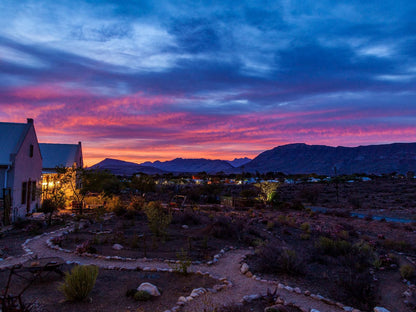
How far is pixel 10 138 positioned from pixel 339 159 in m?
127

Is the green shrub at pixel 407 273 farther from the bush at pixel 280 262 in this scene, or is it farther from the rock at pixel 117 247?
the rock at pixel 117 247

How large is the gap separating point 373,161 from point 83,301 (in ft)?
424

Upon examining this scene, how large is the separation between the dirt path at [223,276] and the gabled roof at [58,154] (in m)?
16.7

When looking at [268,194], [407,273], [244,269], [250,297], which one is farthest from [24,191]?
[268,194]

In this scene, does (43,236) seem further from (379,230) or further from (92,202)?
(379,230)

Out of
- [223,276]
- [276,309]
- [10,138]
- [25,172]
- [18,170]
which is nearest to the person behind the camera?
[276,309]

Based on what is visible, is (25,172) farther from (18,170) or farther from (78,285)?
(78,285)

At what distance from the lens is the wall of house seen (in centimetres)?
1727

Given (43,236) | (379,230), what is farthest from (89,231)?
(379,230)

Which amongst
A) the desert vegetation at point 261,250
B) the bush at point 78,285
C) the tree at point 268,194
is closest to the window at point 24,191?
the desert vegetation at point 261,250

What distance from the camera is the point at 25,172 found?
18844 mm

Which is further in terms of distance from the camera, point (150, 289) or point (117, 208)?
point (117, 208)

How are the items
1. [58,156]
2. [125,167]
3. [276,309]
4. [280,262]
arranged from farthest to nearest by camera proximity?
1. [125,167]
2. [58,156]
3. [280,262]
4. [276,309]

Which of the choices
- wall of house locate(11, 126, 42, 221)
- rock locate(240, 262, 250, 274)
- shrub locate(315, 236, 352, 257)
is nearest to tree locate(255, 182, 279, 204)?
shrub locate(315, 236, 352, 257)
